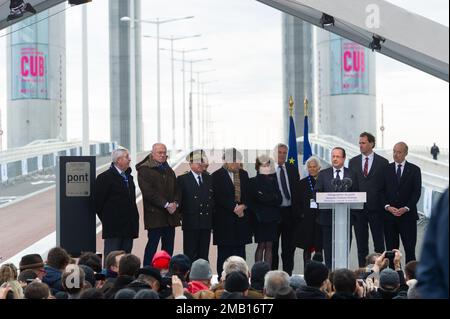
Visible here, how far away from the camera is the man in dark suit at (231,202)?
1259 centimetres

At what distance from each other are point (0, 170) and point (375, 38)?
872 inches

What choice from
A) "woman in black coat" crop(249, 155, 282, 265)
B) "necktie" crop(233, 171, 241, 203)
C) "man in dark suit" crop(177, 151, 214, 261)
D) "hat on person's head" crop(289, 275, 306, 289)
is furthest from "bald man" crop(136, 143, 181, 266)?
"hat on person's head" crop(289, 275, 306, 289)

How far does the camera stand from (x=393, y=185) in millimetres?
12633

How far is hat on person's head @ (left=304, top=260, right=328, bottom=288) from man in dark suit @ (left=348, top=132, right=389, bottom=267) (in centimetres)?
523

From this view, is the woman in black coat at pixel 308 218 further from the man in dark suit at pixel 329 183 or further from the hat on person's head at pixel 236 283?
the hat on person's head at pixel 236 283

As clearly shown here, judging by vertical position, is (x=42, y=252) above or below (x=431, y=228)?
below

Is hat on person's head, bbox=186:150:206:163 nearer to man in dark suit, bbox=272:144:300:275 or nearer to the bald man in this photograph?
the bald man

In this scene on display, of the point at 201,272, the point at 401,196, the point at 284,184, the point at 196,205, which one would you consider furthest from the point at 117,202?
the point at 201,272

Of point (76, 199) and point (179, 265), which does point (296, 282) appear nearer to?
point (179, 265)

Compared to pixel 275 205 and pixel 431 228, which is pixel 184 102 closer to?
pixel 275 205

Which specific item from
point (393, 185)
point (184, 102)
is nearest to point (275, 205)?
point (393, 185)

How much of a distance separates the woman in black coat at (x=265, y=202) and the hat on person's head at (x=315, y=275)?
5093 mm

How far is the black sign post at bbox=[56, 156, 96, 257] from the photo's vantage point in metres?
12.9
